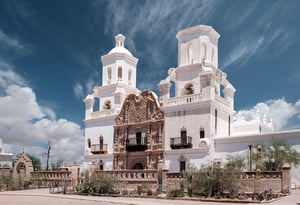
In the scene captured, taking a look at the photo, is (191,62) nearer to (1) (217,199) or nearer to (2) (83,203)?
(1) (217,199)

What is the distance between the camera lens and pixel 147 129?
1412 inches

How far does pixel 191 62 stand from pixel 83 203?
70.9 ft

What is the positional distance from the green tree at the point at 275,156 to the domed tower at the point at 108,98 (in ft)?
52.7

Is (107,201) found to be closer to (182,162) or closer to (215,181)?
(215,181)

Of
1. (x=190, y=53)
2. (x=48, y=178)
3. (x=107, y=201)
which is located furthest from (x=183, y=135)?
(x=107, y=201)

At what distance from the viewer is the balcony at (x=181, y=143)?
32250mm

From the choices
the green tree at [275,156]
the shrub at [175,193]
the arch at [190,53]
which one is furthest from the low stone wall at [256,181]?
the arch at [190,53]

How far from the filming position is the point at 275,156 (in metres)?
26.9

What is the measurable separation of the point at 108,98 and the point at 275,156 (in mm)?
20680

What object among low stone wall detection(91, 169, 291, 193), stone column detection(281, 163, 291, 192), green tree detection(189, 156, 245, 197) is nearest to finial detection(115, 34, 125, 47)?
low stone wall detection(91, 169, 291, 193)

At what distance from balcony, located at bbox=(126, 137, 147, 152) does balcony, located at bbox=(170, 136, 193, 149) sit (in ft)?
10.5

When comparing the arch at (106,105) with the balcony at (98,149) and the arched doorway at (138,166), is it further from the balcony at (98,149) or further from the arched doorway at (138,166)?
the arched doorway at (138,166)

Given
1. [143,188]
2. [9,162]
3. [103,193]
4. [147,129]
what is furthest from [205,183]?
[9,162]

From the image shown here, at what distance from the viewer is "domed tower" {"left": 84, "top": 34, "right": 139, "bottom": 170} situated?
127 ft
